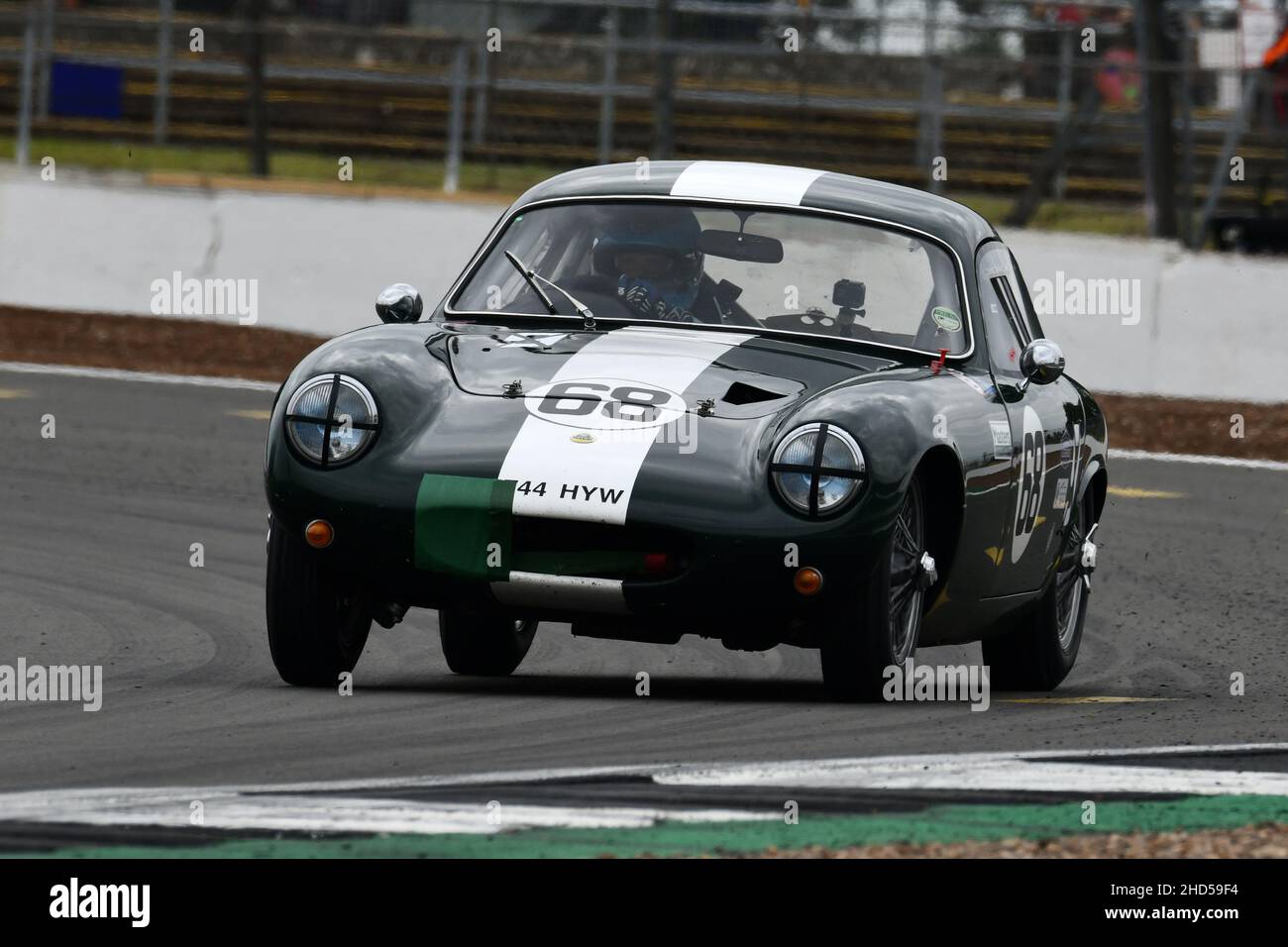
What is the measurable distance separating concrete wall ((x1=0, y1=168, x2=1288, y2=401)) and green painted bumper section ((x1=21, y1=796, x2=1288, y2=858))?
1098cm

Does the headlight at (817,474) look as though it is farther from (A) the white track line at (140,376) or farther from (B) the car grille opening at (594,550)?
(A) the white track line at (140,376)

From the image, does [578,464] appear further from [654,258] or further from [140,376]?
[140,376]

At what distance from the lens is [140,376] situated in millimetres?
16156

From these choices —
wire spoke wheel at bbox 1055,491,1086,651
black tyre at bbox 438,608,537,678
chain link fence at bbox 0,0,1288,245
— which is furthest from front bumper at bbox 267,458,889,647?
chain link fence at bbox 0,0,1288,245

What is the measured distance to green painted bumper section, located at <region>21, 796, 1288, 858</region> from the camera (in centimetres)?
441

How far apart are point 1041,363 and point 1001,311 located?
14.3 inches

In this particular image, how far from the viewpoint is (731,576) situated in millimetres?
6133

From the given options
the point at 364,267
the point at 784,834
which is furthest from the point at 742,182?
the point at 364,267

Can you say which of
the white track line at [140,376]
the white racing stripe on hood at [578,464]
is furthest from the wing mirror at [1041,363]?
the white track line at [140,376]

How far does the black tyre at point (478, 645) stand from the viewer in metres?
7.49

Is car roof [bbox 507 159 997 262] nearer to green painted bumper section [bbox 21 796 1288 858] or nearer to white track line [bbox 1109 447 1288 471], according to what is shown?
green painted bumper section [bbox 21 796 1288 858]

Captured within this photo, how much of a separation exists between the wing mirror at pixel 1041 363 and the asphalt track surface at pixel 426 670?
0.95 meters

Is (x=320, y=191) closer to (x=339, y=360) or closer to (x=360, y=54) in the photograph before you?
(x=360, y=54)
